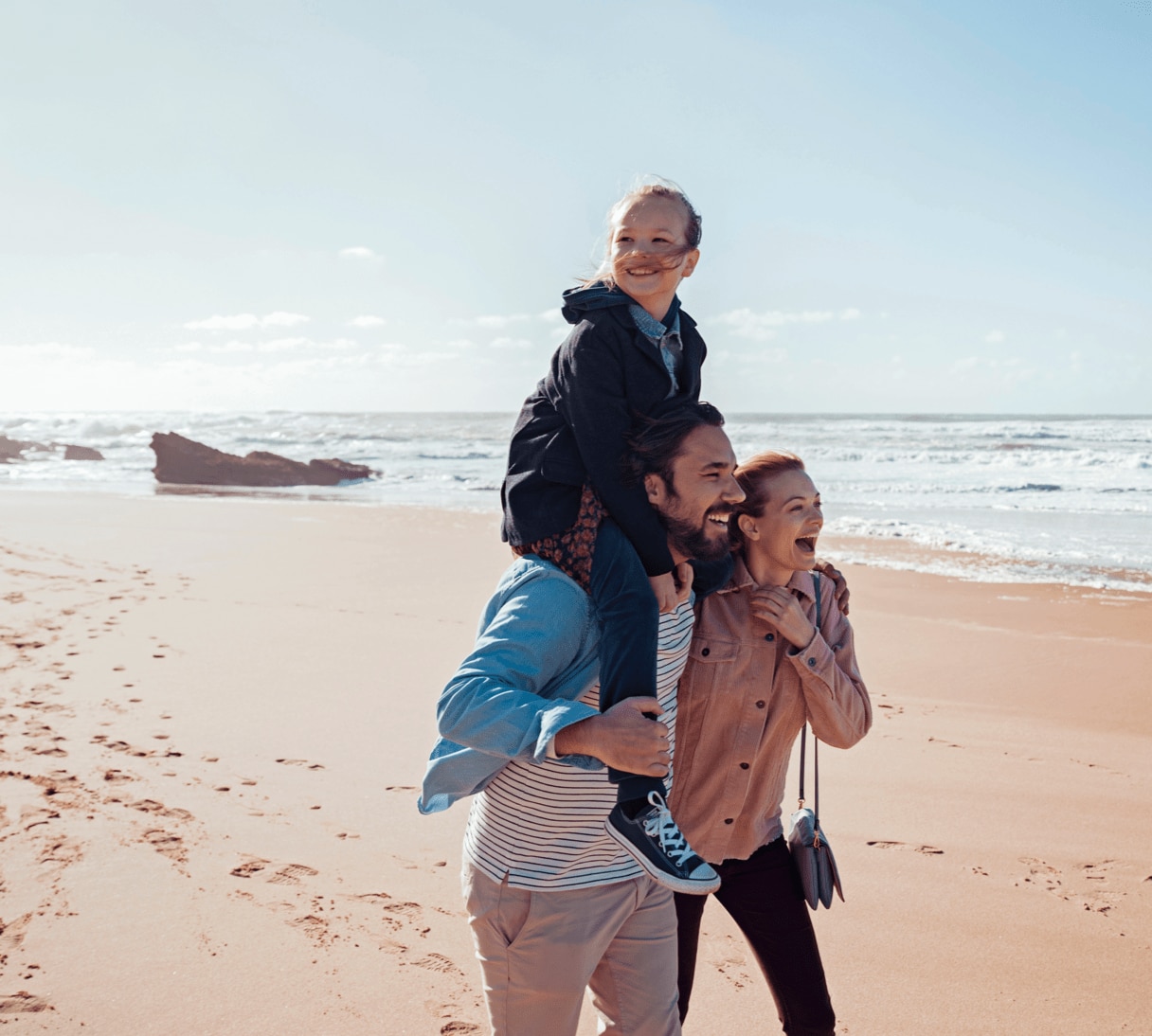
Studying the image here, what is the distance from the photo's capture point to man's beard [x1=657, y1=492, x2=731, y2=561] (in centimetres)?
203

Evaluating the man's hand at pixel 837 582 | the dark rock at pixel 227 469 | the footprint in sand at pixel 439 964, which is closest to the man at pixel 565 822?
the man's hand at pixel 837 582

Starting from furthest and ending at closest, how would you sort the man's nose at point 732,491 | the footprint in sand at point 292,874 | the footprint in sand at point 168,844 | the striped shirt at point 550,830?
the footprint in sand at point 168,844
the footprint in sand at point 292,874
the man's nose at point 732,491
the striped shirt at point 550,830

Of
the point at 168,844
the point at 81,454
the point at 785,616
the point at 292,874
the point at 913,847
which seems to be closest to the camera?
the point at 785,616

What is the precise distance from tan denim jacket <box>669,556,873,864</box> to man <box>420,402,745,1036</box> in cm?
33

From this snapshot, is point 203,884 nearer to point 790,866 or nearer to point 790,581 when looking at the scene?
point 790,866

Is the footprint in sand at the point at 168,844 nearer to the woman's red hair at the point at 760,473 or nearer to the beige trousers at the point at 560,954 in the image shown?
the beige trousers at the point at 560,954

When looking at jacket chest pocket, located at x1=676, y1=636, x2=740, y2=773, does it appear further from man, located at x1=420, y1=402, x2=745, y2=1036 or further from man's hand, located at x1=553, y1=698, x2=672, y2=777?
man's hand, located at x1=553, y1=698, x2=672, y2=777

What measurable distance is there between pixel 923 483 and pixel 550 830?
2389cm

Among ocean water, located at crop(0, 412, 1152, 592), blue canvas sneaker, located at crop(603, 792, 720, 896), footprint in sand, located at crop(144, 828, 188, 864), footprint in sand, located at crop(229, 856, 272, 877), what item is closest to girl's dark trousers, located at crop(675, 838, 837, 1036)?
blue canvas sneaker, located at crop(603, 792, 720, 896)

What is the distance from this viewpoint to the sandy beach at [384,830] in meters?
3.29

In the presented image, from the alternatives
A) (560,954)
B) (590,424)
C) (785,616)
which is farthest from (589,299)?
(560,954)

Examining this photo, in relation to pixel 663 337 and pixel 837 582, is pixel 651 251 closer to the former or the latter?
pixel 663 337

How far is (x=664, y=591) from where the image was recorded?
2.04 m

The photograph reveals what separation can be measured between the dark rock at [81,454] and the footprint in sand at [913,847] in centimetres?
3392
